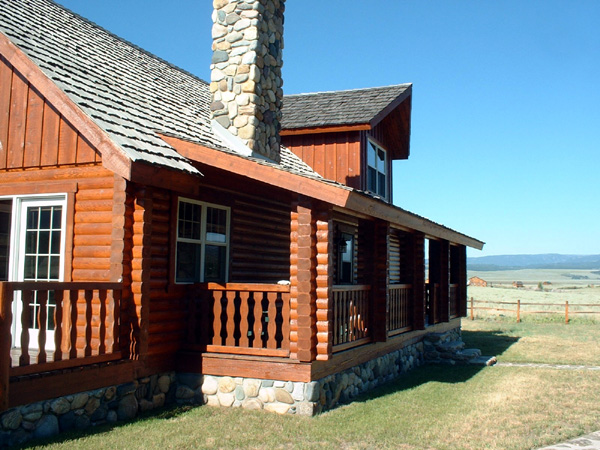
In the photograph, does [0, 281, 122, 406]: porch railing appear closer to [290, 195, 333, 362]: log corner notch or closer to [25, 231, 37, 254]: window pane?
[25, 231, 37, 254]: window pane

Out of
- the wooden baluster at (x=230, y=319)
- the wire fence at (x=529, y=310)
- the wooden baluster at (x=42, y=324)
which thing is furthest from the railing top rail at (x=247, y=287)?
the wire fence at (x=529, y=310)

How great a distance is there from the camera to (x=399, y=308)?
1249 centimetres

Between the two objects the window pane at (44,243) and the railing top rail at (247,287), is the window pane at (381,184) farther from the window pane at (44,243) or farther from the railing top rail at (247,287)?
the window pane at (44,243)

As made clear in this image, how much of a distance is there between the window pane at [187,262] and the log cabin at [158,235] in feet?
0.10

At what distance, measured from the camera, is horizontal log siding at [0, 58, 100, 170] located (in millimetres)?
8739

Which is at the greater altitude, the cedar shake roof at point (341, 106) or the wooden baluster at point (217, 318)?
the cedar shake roof at point (341, 106)

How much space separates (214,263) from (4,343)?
4326 mm

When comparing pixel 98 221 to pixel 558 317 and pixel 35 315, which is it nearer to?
pixel 35 315

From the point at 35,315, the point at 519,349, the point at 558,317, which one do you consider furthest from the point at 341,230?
the point at 558,317

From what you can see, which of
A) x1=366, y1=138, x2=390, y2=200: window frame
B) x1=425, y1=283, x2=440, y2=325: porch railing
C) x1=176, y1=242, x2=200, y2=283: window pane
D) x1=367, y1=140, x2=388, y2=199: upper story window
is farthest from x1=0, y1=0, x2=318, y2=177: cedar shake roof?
x1=425, y1=283, x2=440, y2=325: porch railing

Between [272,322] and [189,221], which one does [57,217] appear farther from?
[272,322]

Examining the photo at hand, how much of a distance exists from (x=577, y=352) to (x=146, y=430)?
12.1 m

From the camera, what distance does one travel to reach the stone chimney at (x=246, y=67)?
11516 millimetres

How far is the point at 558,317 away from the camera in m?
27.6
